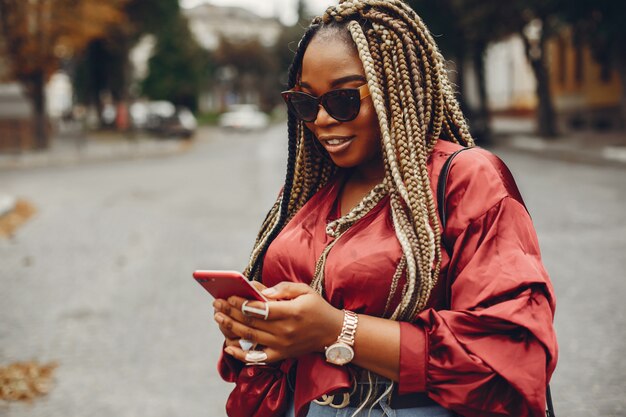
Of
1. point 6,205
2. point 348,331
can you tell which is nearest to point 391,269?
point 348,331

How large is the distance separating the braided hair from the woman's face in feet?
0.15

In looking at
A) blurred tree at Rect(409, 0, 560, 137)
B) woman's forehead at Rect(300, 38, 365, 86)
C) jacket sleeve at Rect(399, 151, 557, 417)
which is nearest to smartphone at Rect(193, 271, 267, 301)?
jacket sleeve at Rect(399, 151, 557, 417)

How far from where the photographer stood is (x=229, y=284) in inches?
62.5

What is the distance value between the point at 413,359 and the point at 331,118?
605mm

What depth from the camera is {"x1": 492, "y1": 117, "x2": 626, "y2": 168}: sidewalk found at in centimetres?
1912

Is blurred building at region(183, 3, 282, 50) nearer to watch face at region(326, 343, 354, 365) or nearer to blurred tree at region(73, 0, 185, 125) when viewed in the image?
→ blurred tree at region(73, 0, 185, 125)

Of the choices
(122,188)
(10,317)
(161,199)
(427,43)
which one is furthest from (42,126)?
(427,43)

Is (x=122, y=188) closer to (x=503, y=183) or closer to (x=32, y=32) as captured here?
(x=32, y=32)

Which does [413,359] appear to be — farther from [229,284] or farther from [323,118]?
[323,118]

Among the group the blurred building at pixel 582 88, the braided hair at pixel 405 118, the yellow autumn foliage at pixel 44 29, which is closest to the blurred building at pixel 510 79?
the blurred building at pixel 582 88

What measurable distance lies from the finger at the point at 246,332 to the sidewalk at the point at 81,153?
23.1 m

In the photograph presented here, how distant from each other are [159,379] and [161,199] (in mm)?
9880

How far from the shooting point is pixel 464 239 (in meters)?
1.62

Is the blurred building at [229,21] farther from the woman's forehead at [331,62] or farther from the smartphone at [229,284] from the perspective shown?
the smartphone at [229,284]
